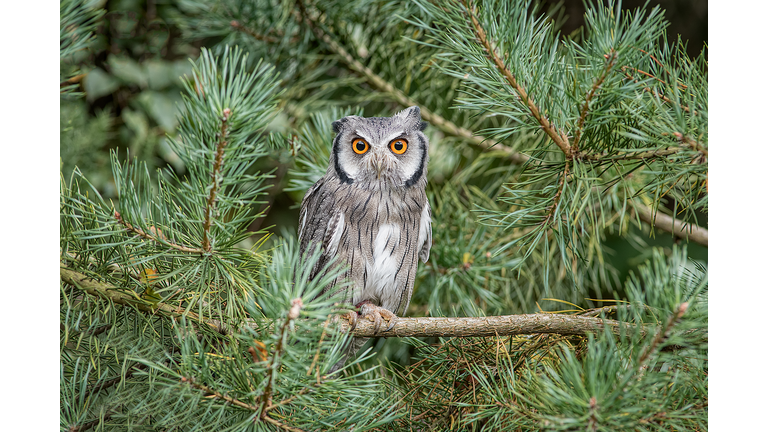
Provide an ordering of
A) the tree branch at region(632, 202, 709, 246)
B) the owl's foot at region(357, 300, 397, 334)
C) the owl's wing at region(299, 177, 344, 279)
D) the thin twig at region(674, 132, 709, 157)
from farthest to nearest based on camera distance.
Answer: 1. the owl's wing at region(299, 177, 344, 279)
2. the tree branch at region(632, 202, 709, 246)
3. the owl's foot at region(357, 300, 397, 334)
4. the thin twig at region(674, 132, 709, 157)

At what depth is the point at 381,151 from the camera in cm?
99

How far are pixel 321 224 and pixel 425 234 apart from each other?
0.75 ft

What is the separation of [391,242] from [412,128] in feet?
0.78

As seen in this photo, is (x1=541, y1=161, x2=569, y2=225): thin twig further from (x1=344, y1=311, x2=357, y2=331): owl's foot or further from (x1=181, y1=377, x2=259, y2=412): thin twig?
(x1=181, y1=377, x2=259, y2=412): thin twig

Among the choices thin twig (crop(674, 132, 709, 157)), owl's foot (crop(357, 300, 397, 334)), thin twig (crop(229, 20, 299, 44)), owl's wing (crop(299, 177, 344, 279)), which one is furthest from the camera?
thin twig (crop(229, 20, 299, 44))

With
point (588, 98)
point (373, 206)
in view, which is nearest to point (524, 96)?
point (588, 98)

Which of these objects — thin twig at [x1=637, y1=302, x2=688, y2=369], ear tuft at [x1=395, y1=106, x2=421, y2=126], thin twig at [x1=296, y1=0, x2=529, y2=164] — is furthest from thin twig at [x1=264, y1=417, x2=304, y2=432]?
thin twig at [x1=296, y1=0, x2=529, y2=164]

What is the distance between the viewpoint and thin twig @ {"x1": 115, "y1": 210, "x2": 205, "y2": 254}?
2.10 ft

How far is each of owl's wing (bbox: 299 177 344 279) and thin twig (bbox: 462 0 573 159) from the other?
46cm

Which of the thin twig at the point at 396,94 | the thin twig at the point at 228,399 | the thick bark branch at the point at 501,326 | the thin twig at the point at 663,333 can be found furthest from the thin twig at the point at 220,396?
the thin twig at the point at 396,94

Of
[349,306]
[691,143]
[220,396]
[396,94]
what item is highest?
[396,94]

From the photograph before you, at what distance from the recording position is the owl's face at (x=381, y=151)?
0.99 m

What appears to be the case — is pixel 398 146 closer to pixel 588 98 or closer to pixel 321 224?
pixel 321 224

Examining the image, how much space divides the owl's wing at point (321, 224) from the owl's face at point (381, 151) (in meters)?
0.06
